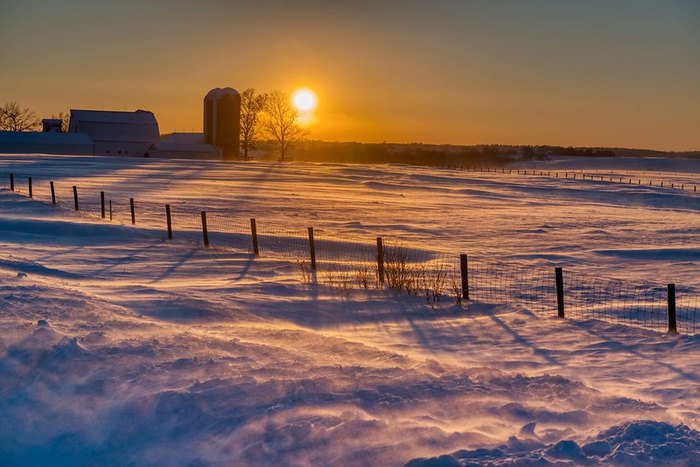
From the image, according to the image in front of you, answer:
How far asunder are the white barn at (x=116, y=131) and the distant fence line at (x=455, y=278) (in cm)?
7961

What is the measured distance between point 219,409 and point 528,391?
116 inches

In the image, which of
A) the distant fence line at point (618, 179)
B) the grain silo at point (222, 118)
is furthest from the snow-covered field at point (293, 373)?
the grain silo at point (222, 118)

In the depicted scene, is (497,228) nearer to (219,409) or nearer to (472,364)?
(472,364)

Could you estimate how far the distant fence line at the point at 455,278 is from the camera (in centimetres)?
1446

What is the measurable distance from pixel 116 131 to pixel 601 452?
349 feet

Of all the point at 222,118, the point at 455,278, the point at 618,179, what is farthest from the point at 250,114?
the point at 455,278

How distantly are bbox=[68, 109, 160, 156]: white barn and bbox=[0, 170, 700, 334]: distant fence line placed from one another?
3134 inches

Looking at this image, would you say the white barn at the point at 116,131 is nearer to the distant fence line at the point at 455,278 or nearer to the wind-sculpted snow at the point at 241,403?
the distant fence line at the point at 455,278

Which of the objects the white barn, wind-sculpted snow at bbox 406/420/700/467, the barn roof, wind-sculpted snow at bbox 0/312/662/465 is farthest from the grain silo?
→ wind-sculpted snow at bbox 406/420/700/467

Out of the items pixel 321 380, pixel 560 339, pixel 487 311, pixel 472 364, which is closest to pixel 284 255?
pixel 487 311

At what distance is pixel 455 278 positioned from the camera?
18078 millimetres

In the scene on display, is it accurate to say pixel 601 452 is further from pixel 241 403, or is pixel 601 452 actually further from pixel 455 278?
pixel 455 278

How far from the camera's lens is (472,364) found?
360 inches

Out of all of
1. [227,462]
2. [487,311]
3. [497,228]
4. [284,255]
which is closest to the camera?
[227,462]
